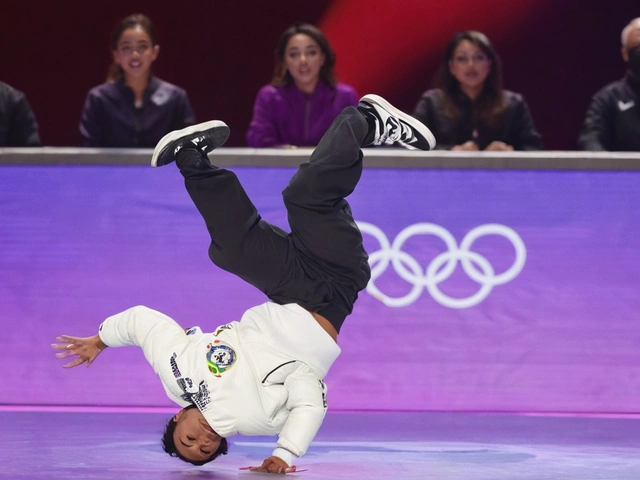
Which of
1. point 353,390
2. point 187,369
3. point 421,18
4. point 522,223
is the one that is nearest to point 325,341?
point 187,369

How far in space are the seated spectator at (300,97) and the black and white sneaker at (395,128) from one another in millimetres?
1354

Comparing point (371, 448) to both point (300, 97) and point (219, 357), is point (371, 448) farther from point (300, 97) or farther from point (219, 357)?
point (300, 97)

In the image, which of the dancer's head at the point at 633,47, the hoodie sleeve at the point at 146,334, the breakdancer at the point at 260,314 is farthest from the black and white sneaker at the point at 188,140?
the dancer's head at the point at 633,47

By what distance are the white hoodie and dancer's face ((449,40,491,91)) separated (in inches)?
84.8

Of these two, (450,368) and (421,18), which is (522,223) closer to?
(450,368)

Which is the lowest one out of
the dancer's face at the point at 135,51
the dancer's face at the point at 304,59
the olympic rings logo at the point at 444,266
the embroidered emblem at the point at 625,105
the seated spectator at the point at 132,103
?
the olympic rings logo at the point at 444,266

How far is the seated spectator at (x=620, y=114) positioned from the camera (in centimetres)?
579

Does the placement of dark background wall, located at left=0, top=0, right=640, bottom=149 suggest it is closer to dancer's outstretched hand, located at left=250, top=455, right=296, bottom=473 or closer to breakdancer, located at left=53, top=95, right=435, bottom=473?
breakdancer, located at left=53, top=95, right=435, bottom=473

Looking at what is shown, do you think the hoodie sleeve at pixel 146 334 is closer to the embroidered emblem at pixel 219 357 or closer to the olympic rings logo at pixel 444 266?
the embroidered emblem at pixel 219 357

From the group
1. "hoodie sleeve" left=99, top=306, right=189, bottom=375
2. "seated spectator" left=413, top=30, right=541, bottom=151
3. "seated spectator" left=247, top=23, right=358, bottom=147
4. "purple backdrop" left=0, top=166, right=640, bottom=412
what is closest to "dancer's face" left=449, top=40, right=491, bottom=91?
"seated spectator" left=413, top=30, right=541, bottom=151

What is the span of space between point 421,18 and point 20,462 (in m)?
4.79

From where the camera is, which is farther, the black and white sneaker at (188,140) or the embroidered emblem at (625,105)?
the embroidered emblem at (625,105)

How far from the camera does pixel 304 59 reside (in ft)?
19.5

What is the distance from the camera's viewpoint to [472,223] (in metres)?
5.11
